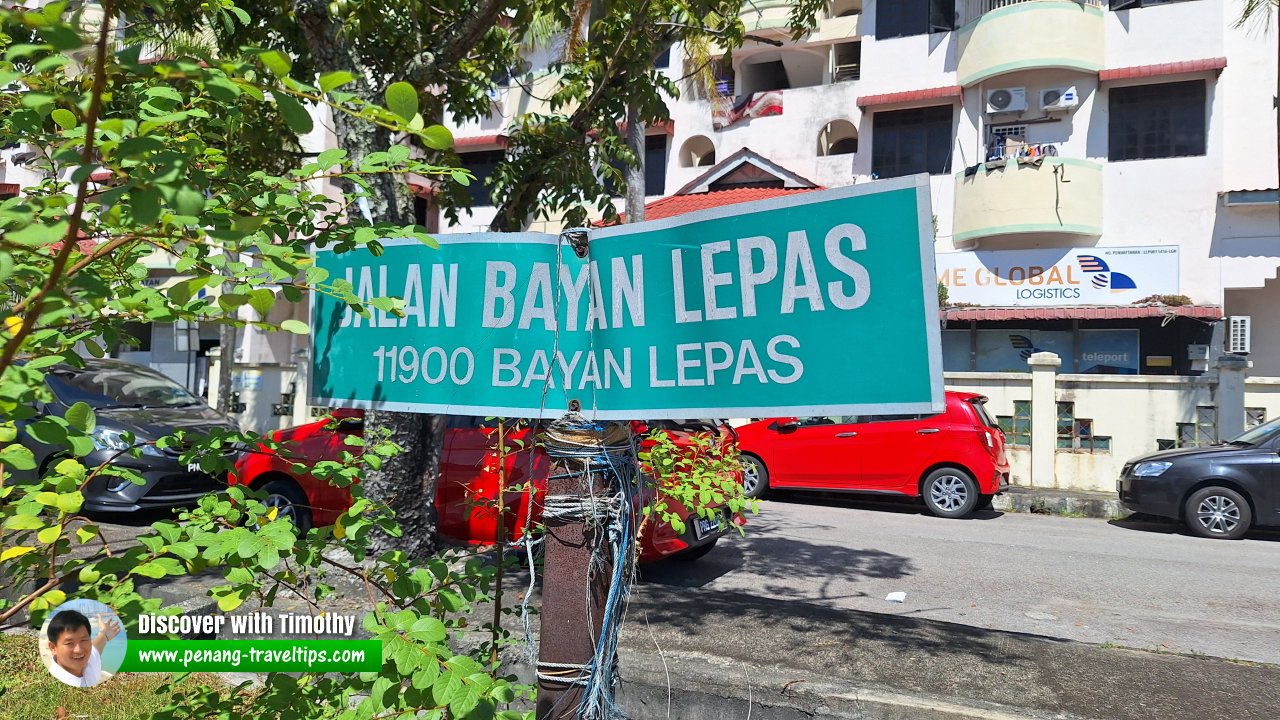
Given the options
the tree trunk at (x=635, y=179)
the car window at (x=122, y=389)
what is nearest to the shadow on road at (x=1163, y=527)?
the tree trunk at (x=635, y=179)

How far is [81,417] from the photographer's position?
1726 millimetres

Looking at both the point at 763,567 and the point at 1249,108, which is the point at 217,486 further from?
the point at 1249,108

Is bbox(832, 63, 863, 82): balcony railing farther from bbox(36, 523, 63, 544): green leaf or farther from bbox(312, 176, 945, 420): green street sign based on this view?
bbox(36, 523, 63, 544): green leaf

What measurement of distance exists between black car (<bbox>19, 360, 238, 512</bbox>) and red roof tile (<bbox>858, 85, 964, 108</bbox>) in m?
14.4

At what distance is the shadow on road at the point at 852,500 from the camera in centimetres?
1147

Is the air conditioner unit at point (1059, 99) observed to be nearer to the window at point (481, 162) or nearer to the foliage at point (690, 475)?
the window at point (481, 162)

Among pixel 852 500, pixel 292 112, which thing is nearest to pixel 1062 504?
pixel 852 500

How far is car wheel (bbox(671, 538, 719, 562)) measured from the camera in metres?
7.18

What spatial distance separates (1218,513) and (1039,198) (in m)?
8.80

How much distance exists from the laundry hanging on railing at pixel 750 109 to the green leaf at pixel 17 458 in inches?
771

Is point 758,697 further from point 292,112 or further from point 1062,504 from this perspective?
point 1062,504

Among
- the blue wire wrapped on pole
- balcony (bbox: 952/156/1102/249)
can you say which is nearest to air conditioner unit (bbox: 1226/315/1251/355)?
balcony (bbox: 952/156/1102/249)

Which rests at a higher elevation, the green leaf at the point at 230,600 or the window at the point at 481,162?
the window at the point at 481,162

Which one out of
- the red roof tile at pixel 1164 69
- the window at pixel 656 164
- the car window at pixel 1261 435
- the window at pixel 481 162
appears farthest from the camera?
the window at pixel 481 162
